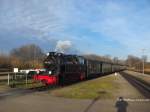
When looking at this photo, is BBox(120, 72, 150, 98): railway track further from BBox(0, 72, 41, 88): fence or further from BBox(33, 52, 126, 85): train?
BBox(0, 72, 41, 88): fence

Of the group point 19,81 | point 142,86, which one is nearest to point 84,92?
point 19,81

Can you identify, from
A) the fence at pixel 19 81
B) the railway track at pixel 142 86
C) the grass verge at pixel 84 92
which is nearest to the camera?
the grass verge at pixel 84 92

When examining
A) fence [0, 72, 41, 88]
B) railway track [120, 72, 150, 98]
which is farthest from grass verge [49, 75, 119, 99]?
fence [0, 72, 41, 88]

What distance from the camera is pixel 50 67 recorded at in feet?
98.9

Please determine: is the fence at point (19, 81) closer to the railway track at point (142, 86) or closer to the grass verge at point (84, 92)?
the grass verge at point (84, 92)

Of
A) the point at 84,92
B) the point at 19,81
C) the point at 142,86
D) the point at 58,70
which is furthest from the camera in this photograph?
the point at 142,86

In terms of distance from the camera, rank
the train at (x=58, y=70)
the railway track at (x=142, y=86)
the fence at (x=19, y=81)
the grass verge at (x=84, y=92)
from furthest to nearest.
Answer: the train at (x=58, y=70) → the fence at (x=19, y=81) → the railway track at (x=142, y=86) → the grass verge at (x=84, y=92)

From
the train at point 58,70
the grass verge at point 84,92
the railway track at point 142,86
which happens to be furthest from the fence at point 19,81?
the railway track at point 142,86

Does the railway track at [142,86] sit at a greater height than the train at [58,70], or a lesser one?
lesser

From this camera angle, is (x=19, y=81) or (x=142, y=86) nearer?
(x=19, y=81)

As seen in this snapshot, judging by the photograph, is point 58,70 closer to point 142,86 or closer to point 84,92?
point 84,92

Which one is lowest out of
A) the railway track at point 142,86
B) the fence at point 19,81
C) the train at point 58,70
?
the railway track at point 142,86

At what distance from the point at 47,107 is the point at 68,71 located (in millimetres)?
17857

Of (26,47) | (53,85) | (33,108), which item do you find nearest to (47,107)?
(33,108)
